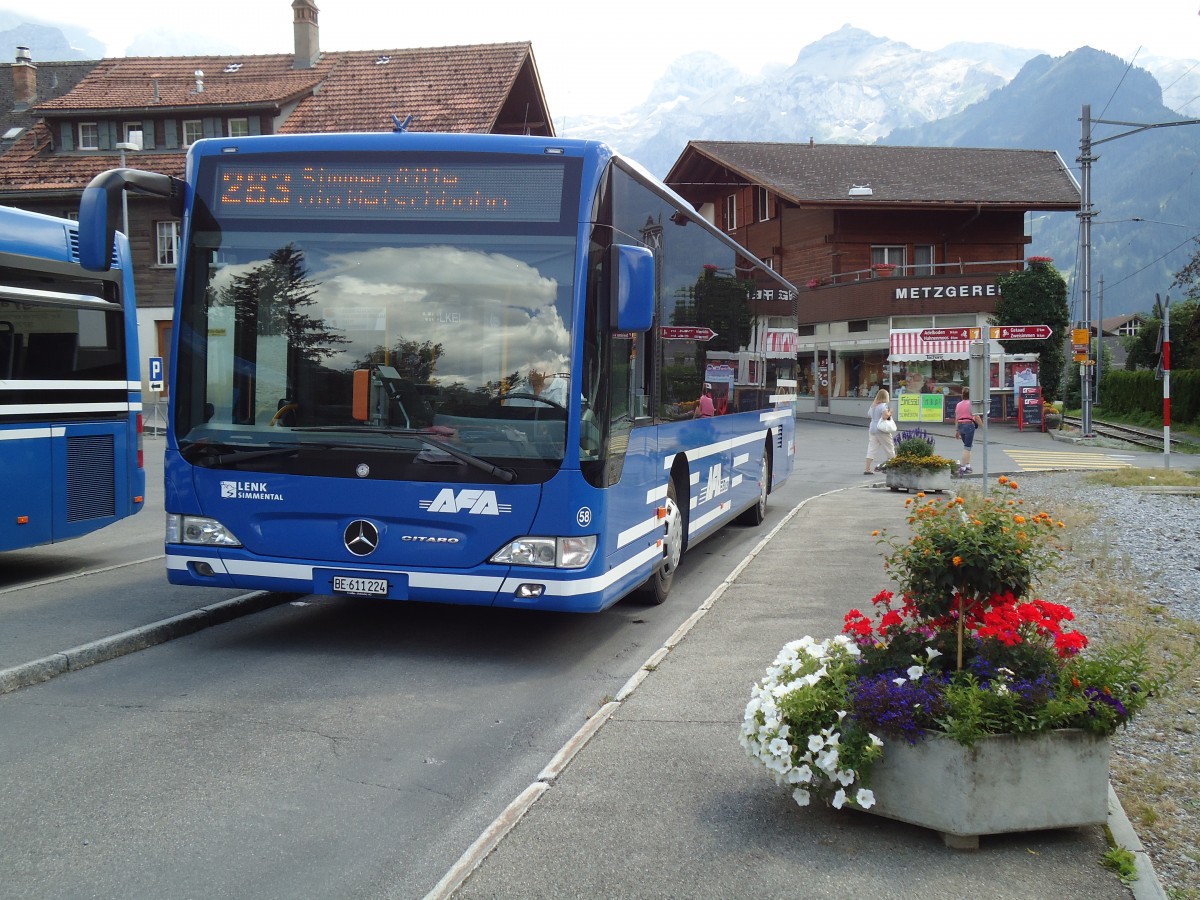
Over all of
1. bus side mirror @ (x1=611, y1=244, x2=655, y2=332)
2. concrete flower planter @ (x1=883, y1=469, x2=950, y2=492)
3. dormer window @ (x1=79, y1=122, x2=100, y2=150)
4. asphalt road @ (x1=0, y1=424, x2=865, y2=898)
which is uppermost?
dormer window @ (x1=79, y1=122, x2=100, y2=150)

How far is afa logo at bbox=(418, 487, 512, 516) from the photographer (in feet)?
24.0

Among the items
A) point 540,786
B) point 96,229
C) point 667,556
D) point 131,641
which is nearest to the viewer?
point 540,786

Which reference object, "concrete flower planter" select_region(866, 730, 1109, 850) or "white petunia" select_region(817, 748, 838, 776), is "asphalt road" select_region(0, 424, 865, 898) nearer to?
"white petunia" select_region(817, 748, 838, 776)

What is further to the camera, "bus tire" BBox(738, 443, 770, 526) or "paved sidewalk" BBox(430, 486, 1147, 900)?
"bus tire" BBox(738, 443, 770, 526)

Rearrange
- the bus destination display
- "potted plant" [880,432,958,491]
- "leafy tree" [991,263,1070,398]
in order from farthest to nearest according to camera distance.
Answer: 1. "leafy tree" [991,263,1070,398]
2. "potted plant" [880,432,958,491]
3. the bus destination display

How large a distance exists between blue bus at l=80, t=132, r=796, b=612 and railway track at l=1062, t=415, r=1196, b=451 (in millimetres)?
30262

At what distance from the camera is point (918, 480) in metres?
21.4

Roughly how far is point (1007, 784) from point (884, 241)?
49426mm

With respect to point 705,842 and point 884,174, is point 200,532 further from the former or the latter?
point 884,174

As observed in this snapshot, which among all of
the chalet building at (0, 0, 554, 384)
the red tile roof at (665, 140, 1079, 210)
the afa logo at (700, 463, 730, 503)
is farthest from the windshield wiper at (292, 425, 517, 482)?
the red tile roof at (665, 140, 1079, 210)

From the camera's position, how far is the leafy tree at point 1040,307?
44938 mm

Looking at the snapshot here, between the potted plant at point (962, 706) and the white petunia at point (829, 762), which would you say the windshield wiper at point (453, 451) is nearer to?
the potted plant at point (962, 706)

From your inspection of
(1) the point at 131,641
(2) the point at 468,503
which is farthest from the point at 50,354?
(2) the point at 468,503

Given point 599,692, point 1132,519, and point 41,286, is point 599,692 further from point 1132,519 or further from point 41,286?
point 1132,519
